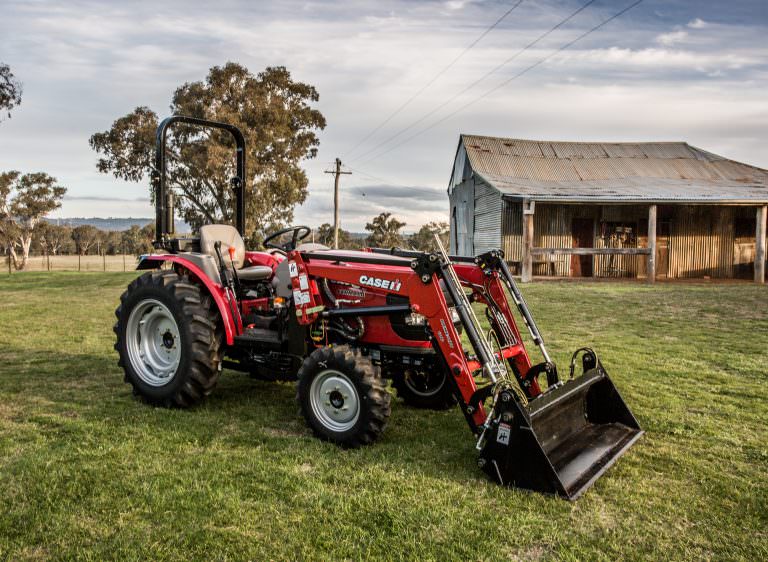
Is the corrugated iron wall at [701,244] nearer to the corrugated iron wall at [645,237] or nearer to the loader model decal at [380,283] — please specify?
the corrugated iron wall at [645,237]

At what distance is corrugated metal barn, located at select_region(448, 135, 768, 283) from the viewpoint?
2277 cm

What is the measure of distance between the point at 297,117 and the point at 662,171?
18.7m

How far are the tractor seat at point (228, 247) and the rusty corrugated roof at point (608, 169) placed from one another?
1627 centimetres

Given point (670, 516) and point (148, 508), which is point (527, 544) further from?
point (148, 508)

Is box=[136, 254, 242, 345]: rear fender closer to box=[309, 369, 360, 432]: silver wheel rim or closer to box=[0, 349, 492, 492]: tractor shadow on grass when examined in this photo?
box=[0, 349, 492, 492]: tractor shadow on grass

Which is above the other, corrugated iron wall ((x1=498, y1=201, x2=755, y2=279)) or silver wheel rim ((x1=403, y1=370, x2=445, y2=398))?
corrugated iron wall ((x1=498, y1=201, x2=755, y2=279))

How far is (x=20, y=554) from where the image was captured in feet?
10.00

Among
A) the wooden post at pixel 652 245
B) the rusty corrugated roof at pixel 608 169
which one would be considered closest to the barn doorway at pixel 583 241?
the rusty corrugated roof at pixel 608 169

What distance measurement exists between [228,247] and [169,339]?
1030 mm

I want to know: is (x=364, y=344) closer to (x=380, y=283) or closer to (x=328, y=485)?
(x=380, y=283)

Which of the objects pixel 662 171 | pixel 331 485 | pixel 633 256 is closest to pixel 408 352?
pixel 331 485

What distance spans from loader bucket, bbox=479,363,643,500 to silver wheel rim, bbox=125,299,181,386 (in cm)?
329

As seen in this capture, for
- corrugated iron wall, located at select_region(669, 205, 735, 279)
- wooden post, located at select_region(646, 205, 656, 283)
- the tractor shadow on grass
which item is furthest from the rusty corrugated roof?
the tractor shadow on grass

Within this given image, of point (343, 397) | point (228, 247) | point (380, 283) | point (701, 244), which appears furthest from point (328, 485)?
point (701, 244)
